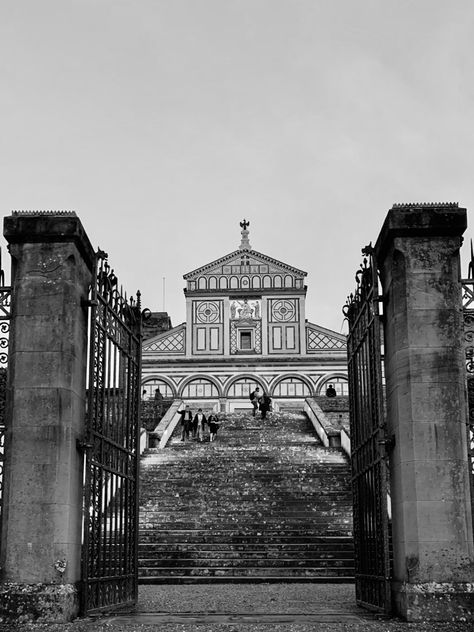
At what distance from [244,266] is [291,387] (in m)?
7.51

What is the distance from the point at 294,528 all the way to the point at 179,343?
3372cm

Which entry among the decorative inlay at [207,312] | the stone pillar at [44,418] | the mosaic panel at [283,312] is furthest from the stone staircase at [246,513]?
the decorative inlay at [207,312]

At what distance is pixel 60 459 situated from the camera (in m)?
9.50

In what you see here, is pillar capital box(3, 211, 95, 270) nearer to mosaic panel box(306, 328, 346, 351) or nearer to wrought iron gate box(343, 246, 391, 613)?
wrought iron gate box(343, 246, 391, 613)

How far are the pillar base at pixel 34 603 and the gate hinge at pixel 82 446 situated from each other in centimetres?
137

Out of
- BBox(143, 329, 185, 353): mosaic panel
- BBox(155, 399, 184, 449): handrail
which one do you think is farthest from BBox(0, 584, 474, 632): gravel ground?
BBox(143, 329, 185, 353): mosaic panel

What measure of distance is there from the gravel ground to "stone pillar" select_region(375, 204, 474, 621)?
0.44 metres

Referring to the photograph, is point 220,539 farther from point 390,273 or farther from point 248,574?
point 390,273

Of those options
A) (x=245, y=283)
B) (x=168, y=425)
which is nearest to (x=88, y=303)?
(x=168, y=425)

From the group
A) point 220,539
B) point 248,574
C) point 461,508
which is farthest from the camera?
point 220,539

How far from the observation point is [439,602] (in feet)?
29.6

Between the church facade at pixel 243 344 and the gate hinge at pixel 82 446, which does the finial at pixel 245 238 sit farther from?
the gate hinge at pixel 82 446

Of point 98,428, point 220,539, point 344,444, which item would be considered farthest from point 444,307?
point 344,444

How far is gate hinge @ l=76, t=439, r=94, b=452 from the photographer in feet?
32.1
